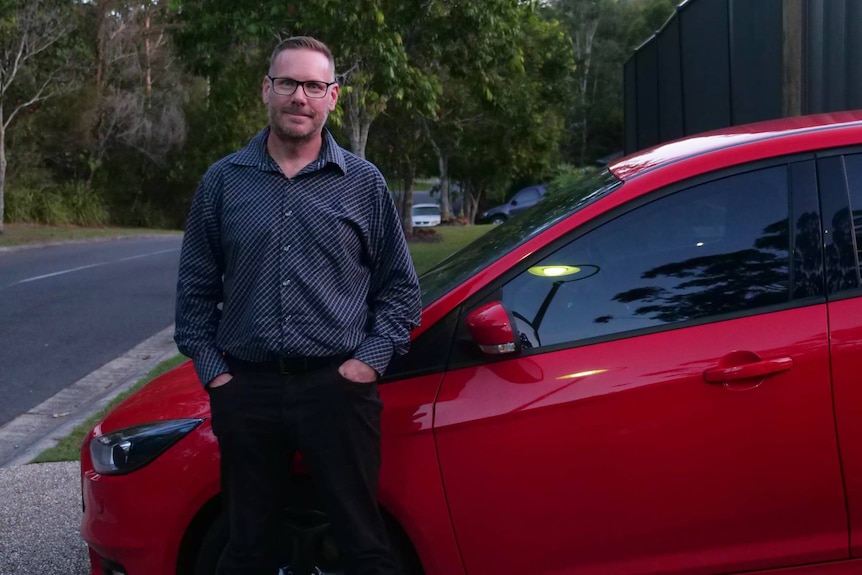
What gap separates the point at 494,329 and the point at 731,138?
3.66 feet

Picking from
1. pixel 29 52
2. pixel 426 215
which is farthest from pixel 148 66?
pixel 426 215

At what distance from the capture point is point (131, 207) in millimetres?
39250

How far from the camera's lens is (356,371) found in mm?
2691

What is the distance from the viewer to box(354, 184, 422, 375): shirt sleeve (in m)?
2.73

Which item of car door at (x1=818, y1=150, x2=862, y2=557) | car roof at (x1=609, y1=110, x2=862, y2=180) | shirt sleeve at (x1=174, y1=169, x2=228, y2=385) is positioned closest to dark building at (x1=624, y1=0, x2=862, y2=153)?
car roof at (x1=609, y1=110, x2=862, y2=180)

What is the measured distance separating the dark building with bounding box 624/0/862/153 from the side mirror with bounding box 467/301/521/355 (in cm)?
565

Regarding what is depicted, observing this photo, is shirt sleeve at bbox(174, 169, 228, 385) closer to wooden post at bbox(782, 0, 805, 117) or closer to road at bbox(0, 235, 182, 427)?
road at bbox(0, 235, 182, 427)

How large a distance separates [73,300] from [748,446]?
11.7 m

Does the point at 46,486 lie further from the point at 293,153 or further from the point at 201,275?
the point at 293,153

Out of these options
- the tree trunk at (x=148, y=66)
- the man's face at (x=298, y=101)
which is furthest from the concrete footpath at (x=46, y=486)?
the tree trunk at (x=148, y=66)

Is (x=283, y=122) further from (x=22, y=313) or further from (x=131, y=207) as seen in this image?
(x=131, y=207)

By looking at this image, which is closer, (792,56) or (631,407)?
(631,407)

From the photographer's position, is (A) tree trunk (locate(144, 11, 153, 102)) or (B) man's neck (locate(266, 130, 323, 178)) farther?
(A) tree trunk (locate(144, 11, 153, 102))

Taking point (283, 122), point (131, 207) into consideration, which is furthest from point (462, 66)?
point (131, 207)
